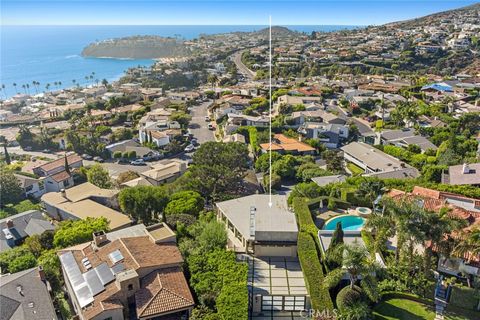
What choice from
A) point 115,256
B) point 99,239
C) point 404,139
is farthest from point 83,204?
point 404,139

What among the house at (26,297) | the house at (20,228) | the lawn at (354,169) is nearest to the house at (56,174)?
the house at (20,228)

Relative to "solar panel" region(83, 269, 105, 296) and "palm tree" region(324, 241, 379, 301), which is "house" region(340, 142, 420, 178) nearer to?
"palm tree" region(324, 241, 379, 301)

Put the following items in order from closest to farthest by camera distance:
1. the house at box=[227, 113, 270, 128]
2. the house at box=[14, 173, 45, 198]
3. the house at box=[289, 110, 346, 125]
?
the house at box=[14, 173, 45, 198] < the house at box=[289, 110, 346, 125] < the house at box=[227, 113, 270, 128]

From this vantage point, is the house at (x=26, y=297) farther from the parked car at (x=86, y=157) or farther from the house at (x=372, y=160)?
the parked car at (x=86, y=157)

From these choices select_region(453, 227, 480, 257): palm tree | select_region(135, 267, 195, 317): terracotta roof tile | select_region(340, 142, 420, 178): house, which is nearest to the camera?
select_region(135, 267, 195, 317): terracotta roof tile

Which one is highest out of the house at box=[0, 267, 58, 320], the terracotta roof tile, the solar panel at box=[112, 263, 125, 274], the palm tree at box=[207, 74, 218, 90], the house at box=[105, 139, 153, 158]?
the palm tree at box=[207, 74, 218, 90]

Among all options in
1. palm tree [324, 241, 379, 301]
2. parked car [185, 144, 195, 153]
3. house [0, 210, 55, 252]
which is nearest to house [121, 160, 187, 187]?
house [0, 210, 55, 252]
